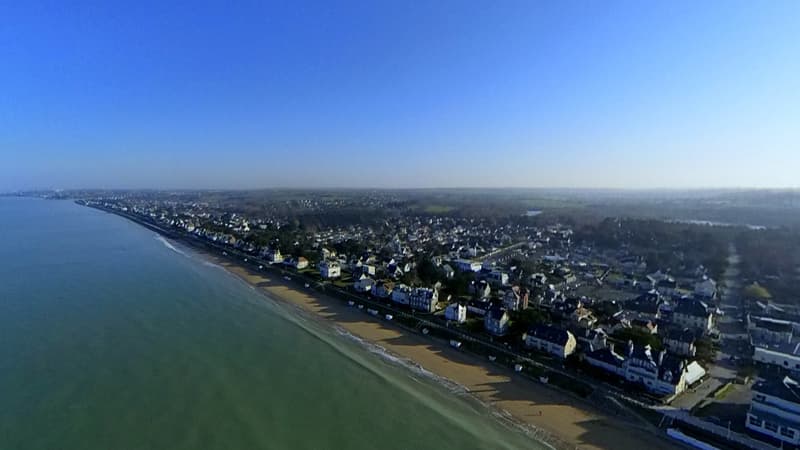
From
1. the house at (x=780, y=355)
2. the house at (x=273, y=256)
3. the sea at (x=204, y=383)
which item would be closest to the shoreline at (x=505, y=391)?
the sea at (x=204, y=383)

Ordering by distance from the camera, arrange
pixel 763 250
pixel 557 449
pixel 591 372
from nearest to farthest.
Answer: pixel 557 449 → pixel 591 372 → pixel 763 250

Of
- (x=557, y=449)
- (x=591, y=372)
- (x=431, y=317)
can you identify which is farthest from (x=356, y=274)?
(x=557, y=449)

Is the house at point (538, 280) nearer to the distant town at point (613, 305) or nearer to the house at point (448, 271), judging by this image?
the distant town at point (613, 305)

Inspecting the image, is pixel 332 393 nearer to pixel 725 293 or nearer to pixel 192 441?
pixel 192 441

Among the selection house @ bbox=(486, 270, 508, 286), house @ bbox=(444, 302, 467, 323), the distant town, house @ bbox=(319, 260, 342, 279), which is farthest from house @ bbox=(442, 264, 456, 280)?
house @ bbox=(319, 260, 342, 279)

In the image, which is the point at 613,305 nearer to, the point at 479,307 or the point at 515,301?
the point at 515,301

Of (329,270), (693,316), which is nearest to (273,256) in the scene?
(329,270)

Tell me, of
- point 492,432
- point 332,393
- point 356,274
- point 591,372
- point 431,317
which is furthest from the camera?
point 356,274
